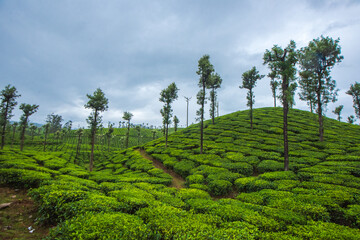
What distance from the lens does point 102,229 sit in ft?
16.4

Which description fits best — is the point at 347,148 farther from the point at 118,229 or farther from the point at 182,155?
the point at 118,229

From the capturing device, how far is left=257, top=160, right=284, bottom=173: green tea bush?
51.9 feet

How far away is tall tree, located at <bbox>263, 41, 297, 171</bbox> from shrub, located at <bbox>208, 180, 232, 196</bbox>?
6.26m

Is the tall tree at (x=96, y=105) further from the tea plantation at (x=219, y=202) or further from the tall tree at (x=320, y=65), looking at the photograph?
the tall tree at (x=320, y=65)

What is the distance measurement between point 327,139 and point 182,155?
78.5 ft

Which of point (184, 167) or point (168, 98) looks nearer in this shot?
point (184, 167)

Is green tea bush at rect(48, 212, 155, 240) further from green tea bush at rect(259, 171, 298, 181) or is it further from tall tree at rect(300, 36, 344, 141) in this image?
tall tree at rect(300, 36, 344, 141)

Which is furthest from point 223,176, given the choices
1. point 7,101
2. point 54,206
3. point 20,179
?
point 7,101

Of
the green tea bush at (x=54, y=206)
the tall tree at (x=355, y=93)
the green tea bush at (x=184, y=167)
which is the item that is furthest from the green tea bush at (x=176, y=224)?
the tall tree at (x=355, y=93)

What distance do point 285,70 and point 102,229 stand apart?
18.6 metres

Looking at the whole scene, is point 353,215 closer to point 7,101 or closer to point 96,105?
point 96,105

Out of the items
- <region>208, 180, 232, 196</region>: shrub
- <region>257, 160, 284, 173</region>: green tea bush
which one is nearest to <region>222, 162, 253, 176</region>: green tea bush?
<region>257, 160, 284, 173</region>: green tea bush

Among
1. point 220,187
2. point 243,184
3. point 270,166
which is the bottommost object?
point 220,187

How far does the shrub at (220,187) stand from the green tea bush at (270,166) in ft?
16.3
